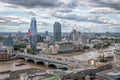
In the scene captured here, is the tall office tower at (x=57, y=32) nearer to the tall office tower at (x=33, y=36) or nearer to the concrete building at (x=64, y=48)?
the tall office tower at (x=33, y=36)

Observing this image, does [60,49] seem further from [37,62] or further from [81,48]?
[37,62]

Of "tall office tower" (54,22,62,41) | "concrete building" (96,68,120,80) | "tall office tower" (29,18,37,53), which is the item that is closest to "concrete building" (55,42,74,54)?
"tall office tower" (29,18,37,53)

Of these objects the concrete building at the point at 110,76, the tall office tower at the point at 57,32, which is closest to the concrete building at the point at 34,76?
the concrete building at the point at 110,76

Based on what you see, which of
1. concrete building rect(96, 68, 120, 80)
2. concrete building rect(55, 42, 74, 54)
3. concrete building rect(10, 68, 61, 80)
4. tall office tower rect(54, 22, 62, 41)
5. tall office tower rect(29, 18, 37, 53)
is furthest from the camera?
tall office tower rect(54, 22, 62, 41)

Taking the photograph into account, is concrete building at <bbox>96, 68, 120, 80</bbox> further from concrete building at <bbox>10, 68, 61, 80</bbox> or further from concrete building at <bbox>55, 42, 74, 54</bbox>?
concrete building at <bbox>55, 42, 74, 54</bbox>

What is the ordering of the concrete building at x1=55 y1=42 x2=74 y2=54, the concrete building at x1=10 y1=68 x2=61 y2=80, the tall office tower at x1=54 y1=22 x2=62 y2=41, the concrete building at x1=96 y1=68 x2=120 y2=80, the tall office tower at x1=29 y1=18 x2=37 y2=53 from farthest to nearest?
the tall office tower at x1=54 y1=22 x2=62 y2=41
the tall office tower at x1=29 y1=18 x2=37 y2=53
the concrete building at x1=55 y1=42 x2=74 y2=54
the concrete building at x1=96 y1=68 x2=120 y2=80
the concrete building at x1=10 y1=68 x2=61 y2=80

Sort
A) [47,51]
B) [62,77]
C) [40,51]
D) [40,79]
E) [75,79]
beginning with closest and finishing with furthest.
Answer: [40,79], [62,77], [75,79], [47,51], [40,51]

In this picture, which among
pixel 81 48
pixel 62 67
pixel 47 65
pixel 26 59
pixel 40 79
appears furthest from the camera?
pixel 81 48

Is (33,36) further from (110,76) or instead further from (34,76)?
(110,76)

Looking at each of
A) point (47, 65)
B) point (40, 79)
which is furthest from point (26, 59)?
point (40, 79)

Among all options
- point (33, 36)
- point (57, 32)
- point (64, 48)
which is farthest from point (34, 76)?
point (57, 32)

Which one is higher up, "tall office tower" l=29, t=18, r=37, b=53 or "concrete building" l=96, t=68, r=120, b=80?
"tall office tower" l=29, t=18, r=37, b=53
